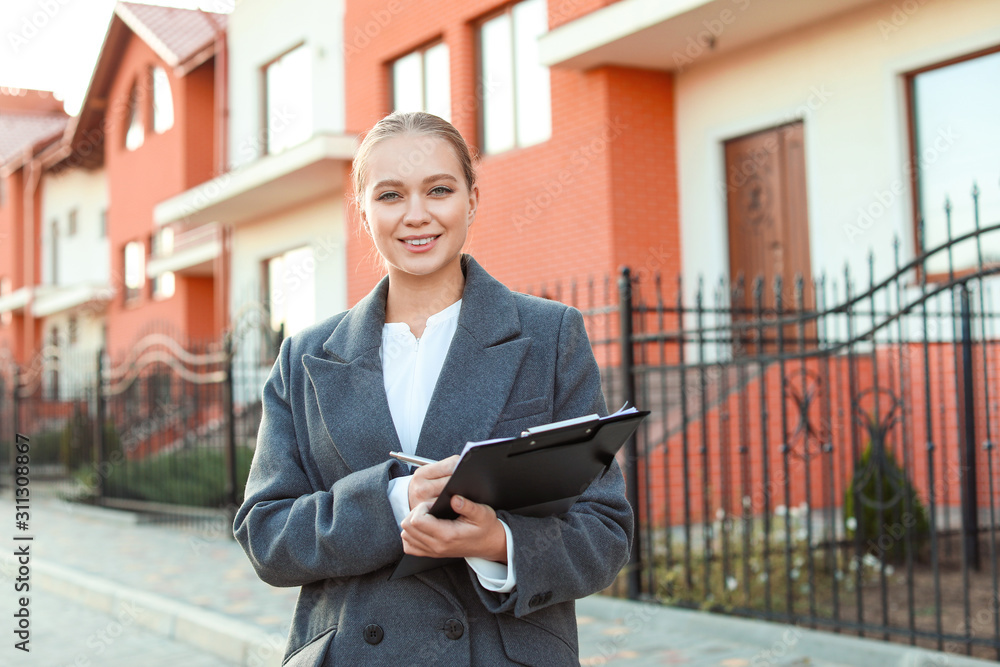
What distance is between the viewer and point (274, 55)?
57.9ft

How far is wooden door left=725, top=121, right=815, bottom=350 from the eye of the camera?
35.5 feet

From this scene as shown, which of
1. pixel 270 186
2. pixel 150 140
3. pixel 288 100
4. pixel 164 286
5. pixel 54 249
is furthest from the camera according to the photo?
pixel 54 249

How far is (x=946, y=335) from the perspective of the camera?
9.48 metres

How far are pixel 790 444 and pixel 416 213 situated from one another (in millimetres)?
5575

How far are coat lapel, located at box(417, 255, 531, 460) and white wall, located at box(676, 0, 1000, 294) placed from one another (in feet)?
27.3

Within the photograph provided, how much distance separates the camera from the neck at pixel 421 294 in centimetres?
218

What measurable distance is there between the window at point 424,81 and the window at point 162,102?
9.11 metres

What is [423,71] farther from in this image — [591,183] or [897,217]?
[897,217]

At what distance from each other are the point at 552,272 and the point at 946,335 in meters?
4.41

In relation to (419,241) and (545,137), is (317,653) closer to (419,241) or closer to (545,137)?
(419,241)

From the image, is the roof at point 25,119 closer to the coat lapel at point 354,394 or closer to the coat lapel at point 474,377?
the coat lapel at point 354,394

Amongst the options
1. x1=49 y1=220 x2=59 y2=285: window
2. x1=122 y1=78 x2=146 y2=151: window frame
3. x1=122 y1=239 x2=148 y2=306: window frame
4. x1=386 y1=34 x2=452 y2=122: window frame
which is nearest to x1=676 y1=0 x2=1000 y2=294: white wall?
x1=386 y1=34 x2=452 y2=122: window frame

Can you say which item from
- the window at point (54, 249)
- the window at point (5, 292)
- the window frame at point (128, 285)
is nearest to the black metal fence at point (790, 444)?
the window frame at point (128, 285)

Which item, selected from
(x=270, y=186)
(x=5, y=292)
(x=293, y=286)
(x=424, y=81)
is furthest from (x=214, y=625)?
(x=5, y=292)
